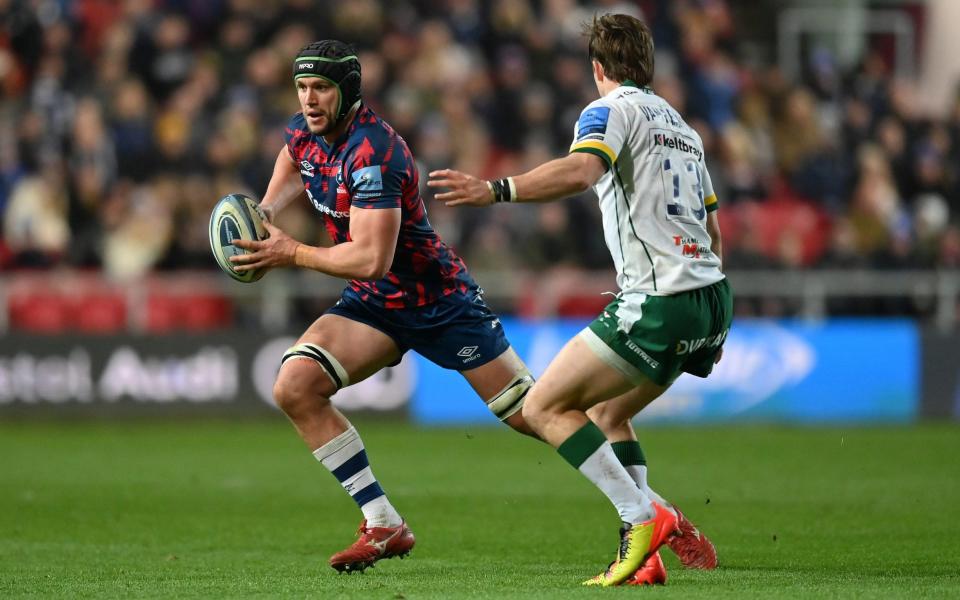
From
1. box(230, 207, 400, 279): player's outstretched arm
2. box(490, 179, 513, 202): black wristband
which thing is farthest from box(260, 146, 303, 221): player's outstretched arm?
box(490, 179, 513, 202): black wristband

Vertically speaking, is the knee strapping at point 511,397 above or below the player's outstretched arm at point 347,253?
below

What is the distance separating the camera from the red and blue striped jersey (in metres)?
7.14

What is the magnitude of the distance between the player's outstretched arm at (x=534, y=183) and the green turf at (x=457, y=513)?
5.34 feet

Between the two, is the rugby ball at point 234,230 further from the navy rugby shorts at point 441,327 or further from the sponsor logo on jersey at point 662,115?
the sponsor logo on jersey at point 662,115

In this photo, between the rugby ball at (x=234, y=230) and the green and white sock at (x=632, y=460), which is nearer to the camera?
the rugby ball at (x=234, y=230)

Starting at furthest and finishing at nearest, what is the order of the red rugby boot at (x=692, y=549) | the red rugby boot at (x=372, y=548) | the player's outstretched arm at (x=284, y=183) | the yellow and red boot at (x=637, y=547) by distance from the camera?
the player's outstretched arm at (x=284, y=183)
the red rugby boot at (x=692, y=549)
the red rugby boot at (x=372, y=548)
the yellow and red boot at (x=637, y=547)

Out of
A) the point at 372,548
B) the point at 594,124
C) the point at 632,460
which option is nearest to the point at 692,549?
the point at 632,460

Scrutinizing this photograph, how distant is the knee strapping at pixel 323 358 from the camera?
7.37 meters

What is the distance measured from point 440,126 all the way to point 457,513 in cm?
877

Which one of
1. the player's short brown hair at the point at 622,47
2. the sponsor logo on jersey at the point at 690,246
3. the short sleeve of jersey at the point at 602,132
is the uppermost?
the player's short brown hair at the point at 622,47

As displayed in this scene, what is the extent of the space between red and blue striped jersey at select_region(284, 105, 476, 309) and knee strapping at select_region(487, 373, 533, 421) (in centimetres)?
54

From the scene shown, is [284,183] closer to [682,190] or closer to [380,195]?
[380,195]

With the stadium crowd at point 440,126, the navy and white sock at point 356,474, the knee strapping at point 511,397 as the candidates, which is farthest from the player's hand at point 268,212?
the stadium crowd at point 440,126

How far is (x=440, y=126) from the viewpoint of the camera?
1800 centimetres
